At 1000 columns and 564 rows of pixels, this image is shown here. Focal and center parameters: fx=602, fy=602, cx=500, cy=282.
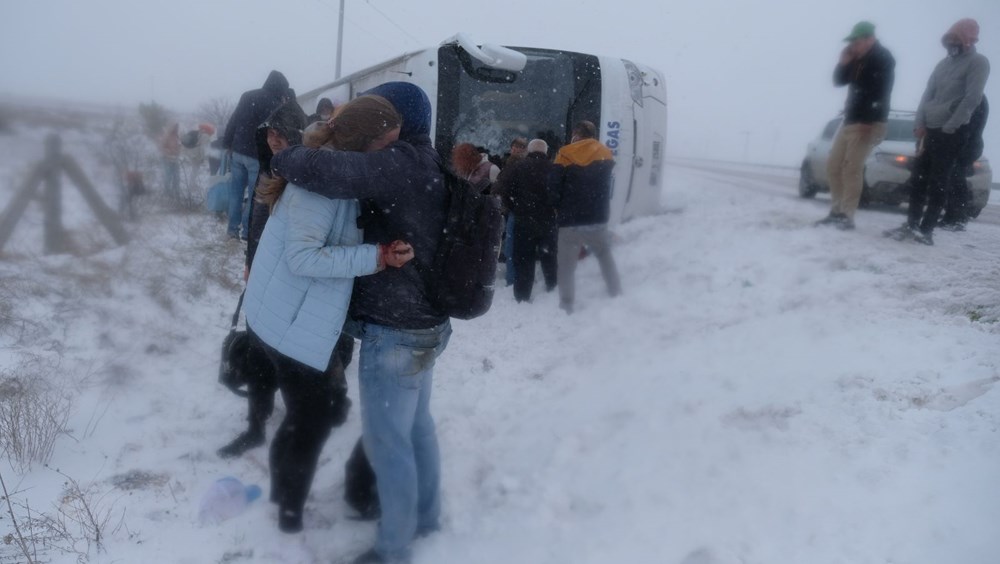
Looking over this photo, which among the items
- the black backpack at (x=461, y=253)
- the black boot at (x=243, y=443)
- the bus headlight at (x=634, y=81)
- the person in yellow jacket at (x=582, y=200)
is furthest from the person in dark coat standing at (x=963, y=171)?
the black boot at (x=243, y=443)

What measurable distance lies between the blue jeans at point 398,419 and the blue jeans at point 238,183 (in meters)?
3.47

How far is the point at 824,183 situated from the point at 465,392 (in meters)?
7.48

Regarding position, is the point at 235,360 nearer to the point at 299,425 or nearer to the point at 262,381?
the point at 262,381

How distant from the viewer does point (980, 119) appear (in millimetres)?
5059

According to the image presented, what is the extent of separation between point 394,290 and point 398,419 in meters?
0.50

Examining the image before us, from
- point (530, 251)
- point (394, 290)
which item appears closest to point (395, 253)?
point (394, 290)

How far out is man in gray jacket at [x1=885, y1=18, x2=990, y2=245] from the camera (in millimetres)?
4641

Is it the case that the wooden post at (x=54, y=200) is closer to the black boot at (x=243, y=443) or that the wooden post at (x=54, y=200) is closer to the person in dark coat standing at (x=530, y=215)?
the black boot at (x=243, y=443)

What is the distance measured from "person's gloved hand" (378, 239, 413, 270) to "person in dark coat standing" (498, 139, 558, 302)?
3423 millimetres

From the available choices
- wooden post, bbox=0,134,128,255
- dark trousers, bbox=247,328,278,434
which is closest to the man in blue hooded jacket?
dark trousers, bbox=247,328,278,434

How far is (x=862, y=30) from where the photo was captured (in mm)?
5113

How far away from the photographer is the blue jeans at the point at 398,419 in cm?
221

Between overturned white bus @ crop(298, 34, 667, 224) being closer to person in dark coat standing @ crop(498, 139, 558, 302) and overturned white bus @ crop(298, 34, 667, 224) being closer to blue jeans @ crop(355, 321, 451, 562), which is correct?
person in dark coat standing @ crop(498, 139, 558, 302)

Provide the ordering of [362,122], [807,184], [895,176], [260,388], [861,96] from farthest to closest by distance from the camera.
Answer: [807,184], [895,176], [861,96], [260,388], [362,122]
